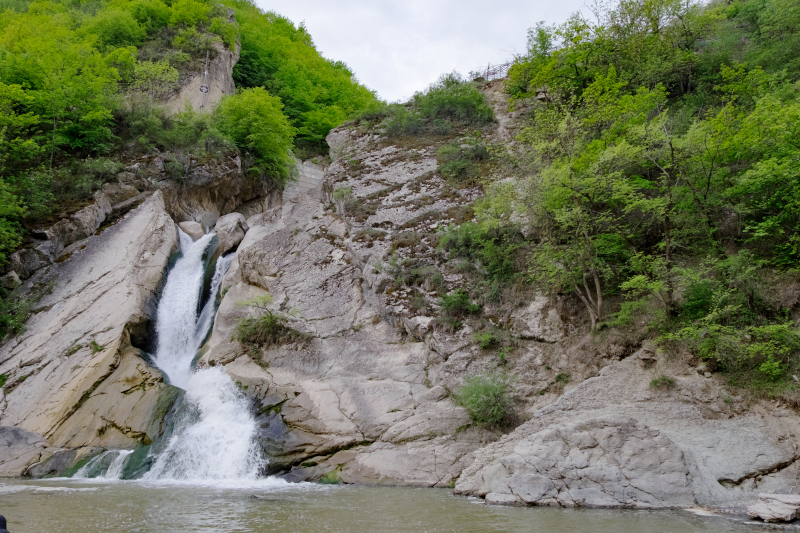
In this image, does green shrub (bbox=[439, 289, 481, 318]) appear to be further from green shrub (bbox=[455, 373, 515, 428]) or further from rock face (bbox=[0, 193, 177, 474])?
rock face (bbox=[0, 193, 177, 474])

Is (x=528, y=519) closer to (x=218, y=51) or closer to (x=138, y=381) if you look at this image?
(x=138, y=381)

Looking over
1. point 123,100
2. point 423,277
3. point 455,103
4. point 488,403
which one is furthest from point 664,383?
point 123,100

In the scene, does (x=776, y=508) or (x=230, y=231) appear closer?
(x=776, y=508)

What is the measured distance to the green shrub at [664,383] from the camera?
1266 cm

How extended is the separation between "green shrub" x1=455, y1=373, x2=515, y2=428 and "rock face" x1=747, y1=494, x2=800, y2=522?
648 centimetres

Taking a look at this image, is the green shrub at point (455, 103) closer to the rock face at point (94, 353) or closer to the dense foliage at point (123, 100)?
the dense foliage at point (123, 100)

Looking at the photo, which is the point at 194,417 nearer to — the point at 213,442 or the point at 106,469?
the point at 213,442

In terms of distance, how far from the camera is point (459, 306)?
60.3 ft

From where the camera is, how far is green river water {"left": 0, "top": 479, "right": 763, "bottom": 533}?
7.82 meters

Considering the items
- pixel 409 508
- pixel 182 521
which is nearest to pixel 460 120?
pixel 409 508

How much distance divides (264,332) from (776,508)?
16.7 metres

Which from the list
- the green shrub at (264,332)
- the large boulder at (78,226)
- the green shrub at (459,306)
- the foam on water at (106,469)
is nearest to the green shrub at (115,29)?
the large boulder at (78,226)

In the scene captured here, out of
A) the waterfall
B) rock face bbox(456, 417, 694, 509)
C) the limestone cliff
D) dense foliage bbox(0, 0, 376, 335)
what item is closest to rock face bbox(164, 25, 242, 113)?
dense foliage bbox(0, 0, 376, 335)

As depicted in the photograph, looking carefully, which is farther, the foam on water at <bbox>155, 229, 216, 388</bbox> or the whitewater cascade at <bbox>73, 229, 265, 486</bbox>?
the foam on water at <bbox>155, 229, 216, 388</bbox>
